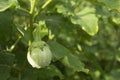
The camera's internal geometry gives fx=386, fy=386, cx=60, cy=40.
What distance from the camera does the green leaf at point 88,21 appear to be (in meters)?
1.66

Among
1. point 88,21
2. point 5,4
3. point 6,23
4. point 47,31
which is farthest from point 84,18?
point 5,4

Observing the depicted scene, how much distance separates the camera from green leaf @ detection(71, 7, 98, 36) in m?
1.66

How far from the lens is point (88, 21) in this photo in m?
1.72

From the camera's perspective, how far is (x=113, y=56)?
2777mm

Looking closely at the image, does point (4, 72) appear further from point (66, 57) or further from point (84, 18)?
point (84, 18)

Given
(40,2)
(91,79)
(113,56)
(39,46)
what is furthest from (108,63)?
(39,46)

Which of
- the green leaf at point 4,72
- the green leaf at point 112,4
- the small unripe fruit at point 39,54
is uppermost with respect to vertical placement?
the green leaf at point 112,4

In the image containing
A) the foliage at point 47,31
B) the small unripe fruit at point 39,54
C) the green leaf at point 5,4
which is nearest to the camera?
the green leaf at point 5,4

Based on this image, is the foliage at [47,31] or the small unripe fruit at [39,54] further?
the foliage at [47,31]

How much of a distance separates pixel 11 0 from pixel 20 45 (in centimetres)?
65

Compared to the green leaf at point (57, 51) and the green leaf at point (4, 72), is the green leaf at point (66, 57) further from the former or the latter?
the green leaf at point (4, 72)

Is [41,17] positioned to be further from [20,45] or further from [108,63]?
[108,63]

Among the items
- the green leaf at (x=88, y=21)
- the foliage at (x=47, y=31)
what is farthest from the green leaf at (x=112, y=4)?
the green leaf at (x=88, y=21)

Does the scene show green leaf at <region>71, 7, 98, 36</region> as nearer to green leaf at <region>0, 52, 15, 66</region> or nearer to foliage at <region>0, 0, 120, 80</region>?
foliage at <region>0, 0, 120, 80</region>
